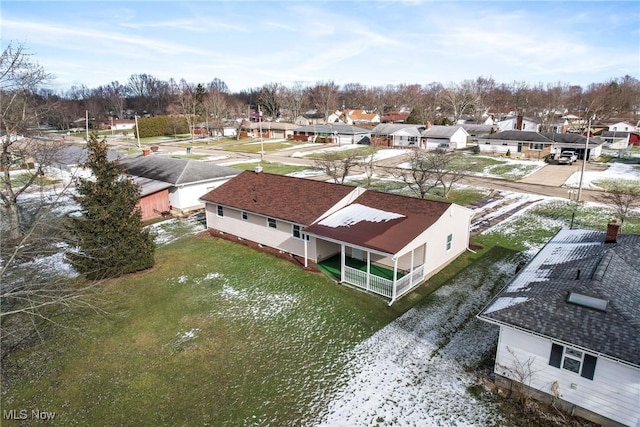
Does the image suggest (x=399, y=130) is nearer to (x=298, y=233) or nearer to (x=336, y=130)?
(x=336, y=130)

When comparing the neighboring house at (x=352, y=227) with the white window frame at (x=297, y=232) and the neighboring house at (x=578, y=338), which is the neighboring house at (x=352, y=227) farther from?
the neighboring house at (x=578, y=338)

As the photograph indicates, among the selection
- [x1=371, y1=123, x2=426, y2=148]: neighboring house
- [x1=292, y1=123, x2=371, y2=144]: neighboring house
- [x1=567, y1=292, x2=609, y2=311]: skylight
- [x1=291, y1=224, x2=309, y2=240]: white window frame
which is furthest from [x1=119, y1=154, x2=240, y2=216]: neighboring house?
[x1=292, y1=123, x2=371, y2=144]: neighboring house

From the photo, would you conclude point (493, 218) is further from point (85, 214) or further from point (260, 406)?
point (85, 214)

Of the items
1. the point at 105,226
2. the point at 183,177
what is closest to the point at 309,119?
the point at 183,177

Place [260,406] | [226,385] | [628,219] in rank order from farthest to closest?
[628,219] → [226,385] → [260,406]

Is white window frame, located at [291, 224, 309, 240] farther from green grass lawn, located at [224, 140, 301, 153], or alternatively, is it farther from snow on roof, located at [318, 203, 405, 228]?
green grass lawn, located at [224, 140, 301, 153]

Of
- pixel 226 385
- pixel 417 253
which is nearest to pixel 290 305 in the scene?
pixel 226 385

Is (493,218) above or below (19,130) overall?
below
